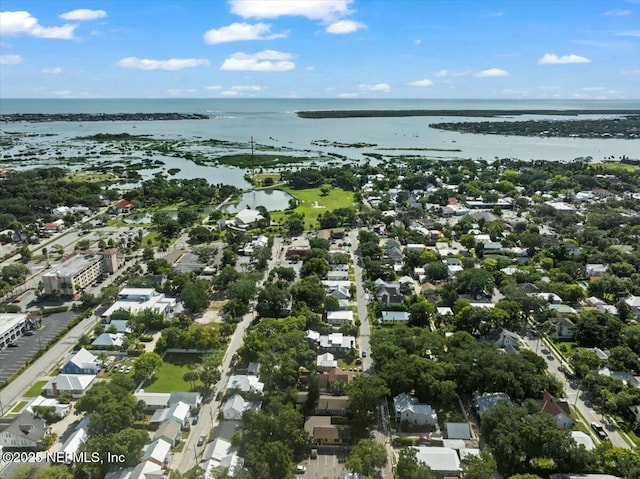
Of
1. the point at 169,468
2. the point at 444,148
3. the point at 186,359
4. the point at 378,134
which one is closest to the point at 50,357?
the point at 186,359

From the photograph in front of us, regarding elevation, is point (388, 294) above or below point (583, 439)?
above

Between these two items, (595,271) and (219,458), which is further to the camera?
(595,271)

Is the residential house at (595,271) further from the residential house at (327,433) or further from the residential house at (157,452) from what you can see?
the residential house at (157,452)

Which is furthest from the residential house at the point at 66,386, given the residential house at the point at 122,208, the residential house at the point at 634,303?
the residential house at the point at 122,208

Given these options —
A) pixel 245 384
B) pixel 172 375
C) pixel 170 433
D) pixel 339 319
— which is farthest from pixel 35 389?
pixel 339 319

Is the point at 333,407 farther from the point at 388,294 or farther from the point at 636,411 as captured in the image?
the point at 636,411

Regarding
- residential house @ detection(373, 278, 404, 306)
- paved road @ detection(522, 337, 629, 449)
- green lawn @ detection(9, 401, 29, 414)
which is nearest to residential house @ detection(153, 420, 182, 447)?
green lawn @ detection(9, 401, 29, 414)

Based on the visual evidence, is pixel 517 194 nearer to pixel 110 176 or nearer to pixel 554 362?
pixel 554 362
